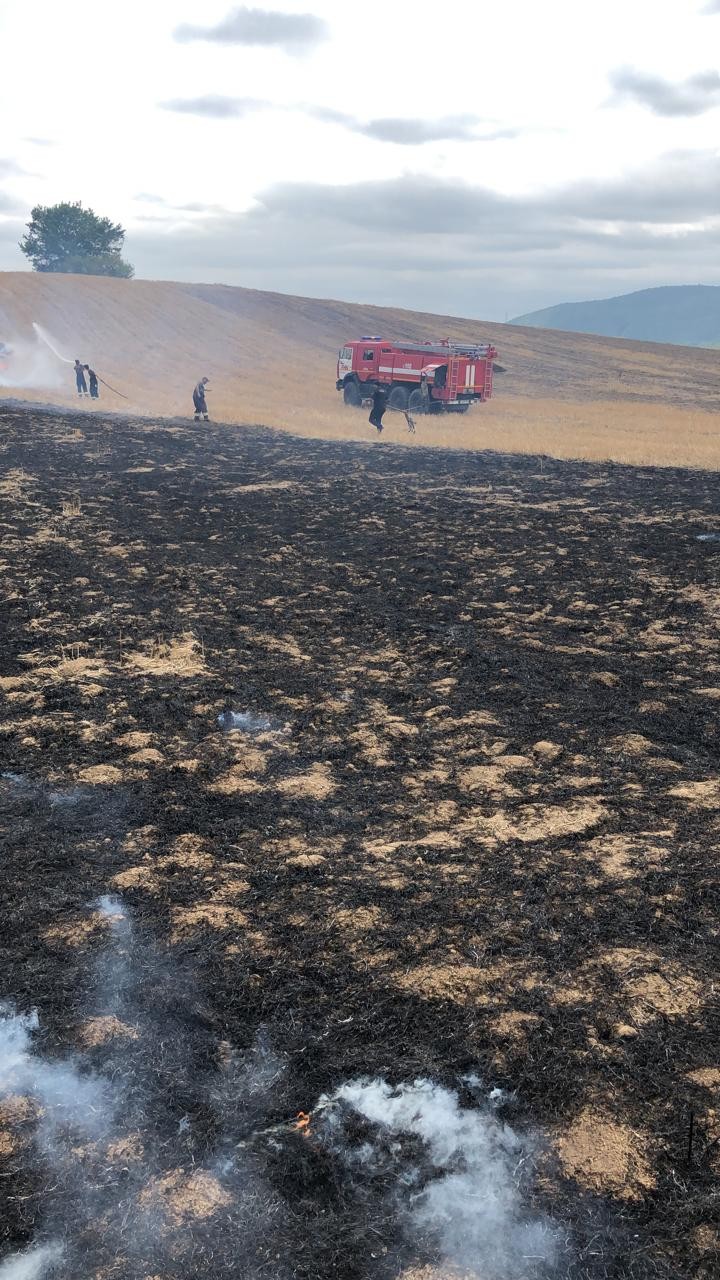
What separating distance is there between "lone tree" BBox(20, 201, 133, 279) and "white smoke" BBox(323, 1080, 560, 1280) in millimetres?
92777

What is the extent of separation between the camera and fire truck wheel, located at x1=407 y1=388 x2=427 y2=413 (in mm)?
31656

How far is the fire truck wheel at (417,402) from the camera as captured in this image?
31656 millimetres

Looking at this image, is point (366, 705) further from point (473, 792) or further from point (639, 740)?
point (639, 740)

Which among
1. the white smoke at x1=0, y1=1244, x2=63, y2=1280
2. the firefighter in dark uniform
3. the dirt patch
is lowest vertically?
the white smoke at x1=0, y1=1244, x2=63, y2=1280

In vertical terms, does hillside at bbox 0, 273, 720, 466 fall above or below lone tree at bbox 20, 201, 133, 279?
below

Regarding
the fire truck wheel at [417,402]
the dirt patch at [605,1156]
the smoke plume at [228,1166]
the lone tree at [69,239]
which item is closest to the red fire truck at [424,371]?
the fire truck wheel at [417,402]

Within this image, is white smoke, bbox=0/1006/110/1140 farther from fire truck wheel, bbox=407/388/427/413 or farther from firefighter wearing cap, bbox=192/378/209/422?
fire truck wheel, bbox=407/388/427/413

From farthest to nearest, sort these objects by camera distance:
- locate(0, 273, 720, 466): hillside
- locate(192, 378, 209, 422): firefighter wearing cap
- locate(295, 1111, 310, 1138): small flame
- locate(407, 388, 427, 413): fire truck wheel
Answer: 1. locate(407, 388, 427, 413): fire truck wheel
2. locate(192, 378, 209, 422): firefighter wearing cap
3. locate(0, 273, 720, 466): hillside
4. locate(295, 1111, 310, 1138): small flame

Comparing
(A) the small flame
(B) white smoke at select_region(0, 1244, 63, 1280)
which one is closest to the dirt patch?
(A) the small flame

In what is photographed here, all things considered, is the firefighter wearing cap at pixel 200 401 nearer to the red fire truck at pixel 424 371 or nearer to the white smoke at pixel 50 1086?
the red fire truck at pixel 424 371

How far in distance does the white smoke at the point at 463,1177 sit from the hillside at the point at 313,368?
20974 millimetres

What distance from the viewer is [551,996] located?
395 centimetres

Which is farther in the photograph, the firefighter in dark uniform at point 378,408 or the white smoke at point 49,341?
the white smoke at point 49,341

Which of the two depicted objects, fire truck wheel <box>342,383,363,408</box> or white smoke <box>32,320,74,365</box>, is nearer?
fire truck wheel <box>342,383,363,408</box>
